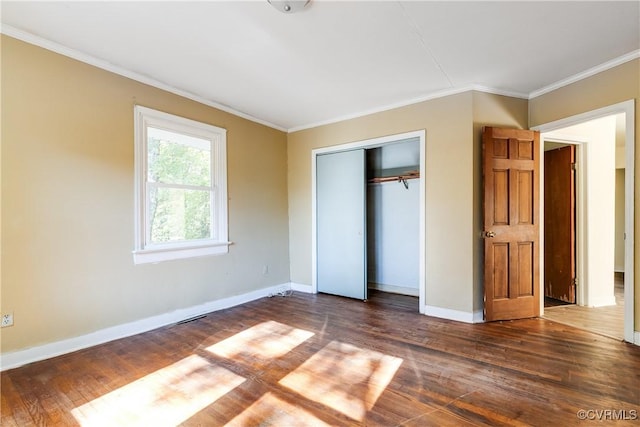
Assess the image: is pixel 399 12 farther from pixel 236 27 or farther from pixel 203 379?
pixel 203 379

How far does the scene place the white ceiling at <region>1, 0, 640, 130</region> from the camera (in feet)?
6.82

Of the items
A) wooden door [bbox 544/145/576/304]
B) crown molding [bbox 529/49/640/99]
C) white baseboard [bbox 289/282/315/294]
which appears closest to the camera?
crown molding [bbox 529/49/640/99]

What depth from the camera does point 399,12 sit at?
6.89 feet

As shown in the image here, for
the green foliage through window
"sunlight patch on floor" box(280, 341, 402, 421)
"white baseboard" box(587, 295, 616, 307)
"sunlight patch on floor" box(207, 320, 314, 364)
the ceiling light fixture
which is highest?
the ceiling light fixture

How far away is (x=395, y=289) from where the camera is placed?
15.3 feet

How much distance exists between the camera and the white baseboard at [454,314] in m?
3.28

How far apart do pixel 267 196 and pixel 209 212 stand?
0.99 metres

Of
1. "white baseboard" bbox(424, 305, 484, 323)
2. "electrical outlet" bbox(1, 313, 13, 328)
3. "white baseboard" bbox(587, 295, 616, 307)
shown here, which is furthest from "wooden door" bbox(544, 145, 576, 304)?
"electrical outlet" bbox(1, 313, 13, 328)

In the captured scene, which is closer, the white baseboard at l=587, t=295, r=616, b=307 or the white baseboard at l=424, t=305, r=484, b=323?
the white baseboard at l=424, t=305, r=484, b=323

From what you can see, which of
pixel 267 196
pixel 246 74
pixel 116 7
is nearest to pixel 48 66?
pixel 116 7

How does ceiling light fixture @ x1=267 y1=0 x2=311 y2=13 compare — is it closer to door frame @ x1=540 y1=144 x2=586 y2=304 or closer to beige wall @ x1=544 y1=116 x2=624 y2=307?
door frame @ x1=540 y1=144 x2=586 y2=304

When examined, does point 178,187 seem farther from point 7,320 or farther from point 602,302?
point 602,302

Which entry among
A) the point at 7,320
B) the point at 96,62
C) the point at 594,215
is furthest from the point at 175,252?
the point at 594,215

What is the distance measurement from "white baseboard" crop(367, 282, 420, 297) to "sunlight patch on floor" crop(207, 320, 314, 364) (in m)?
2.09
